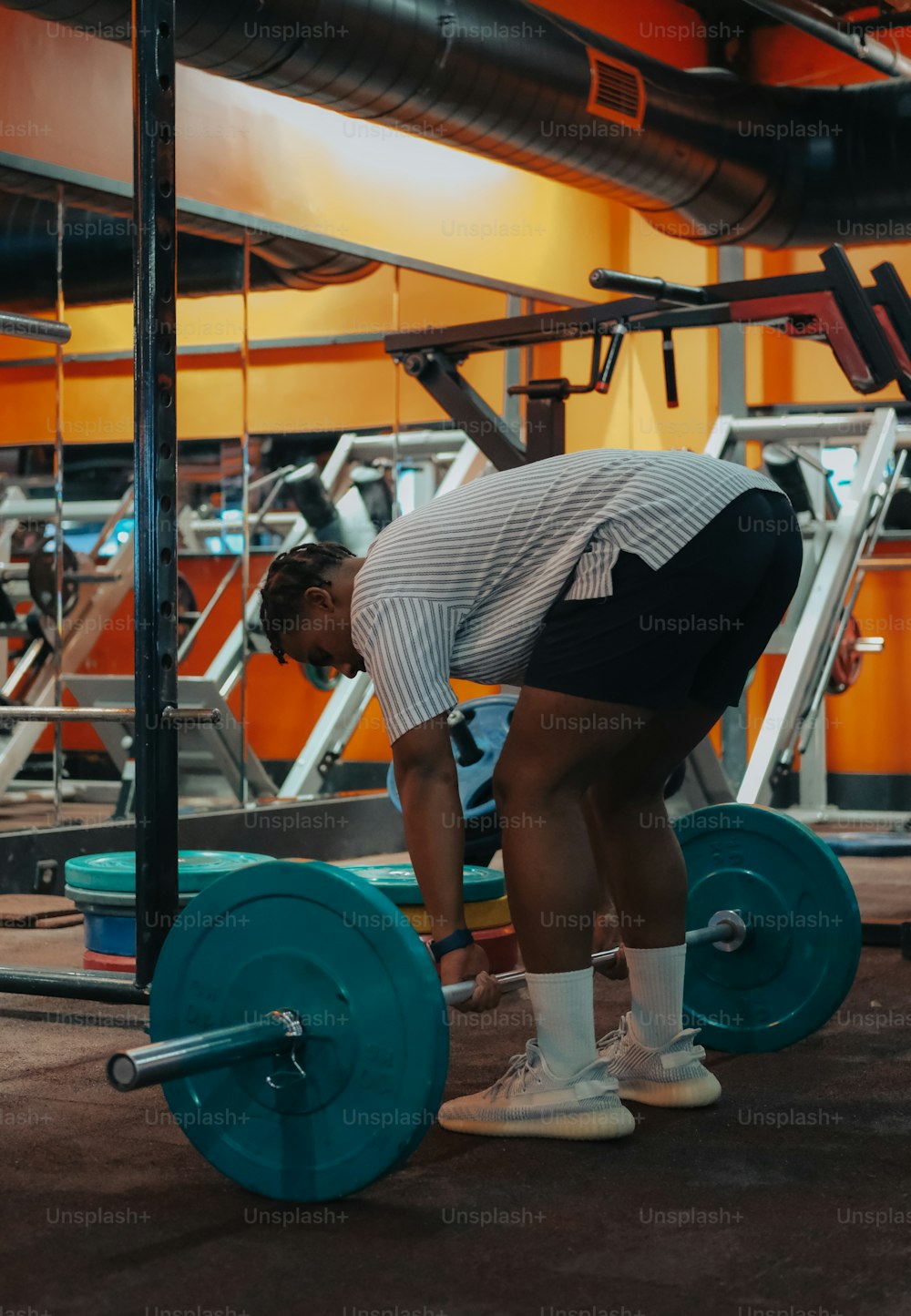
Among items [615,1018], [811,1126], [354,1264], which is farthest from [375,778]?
[354,1264]

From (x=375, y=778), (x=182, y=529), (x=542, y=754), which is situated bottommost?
(x=375, y=778)

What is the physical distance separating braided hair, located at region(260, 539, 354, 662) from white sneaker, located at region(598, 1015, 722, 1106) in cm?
82

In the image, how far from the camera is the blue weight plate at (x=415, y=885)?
3129mm

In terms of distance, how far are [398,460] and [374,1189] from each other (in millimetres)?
4265

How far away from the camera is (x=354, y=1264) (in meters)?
1.74

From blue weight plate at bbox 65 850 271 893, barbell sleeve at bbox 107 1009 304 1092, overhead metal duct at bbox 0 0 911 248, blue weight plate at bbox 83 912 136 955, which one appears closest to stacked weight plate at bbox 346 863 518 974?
blue weight plate at bbox 65 850 271 893

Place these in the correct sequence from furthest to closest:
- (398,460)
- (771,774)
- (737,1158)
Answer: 1. (398,460)
2. (771,774)
3. (737,1158)

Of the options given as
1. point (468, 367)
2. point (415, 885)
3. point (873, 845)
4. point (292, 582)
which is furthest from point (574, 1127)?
point (468, 367)

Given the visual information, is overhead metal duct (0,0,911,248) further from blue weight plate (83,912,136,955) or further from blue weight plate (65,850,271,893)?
blue weight plate (83,912,136,955)

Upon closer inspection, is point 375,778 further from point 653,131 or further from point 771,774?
point 653,131

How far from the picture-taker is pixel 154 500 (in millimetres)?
2637

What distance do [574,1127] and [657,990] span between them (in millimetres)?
290

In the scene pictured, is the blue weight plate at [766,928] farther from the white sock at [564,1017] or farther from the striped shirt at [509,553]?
the striped shirt at [509,553]

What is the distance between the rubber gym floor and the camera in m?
1.64
